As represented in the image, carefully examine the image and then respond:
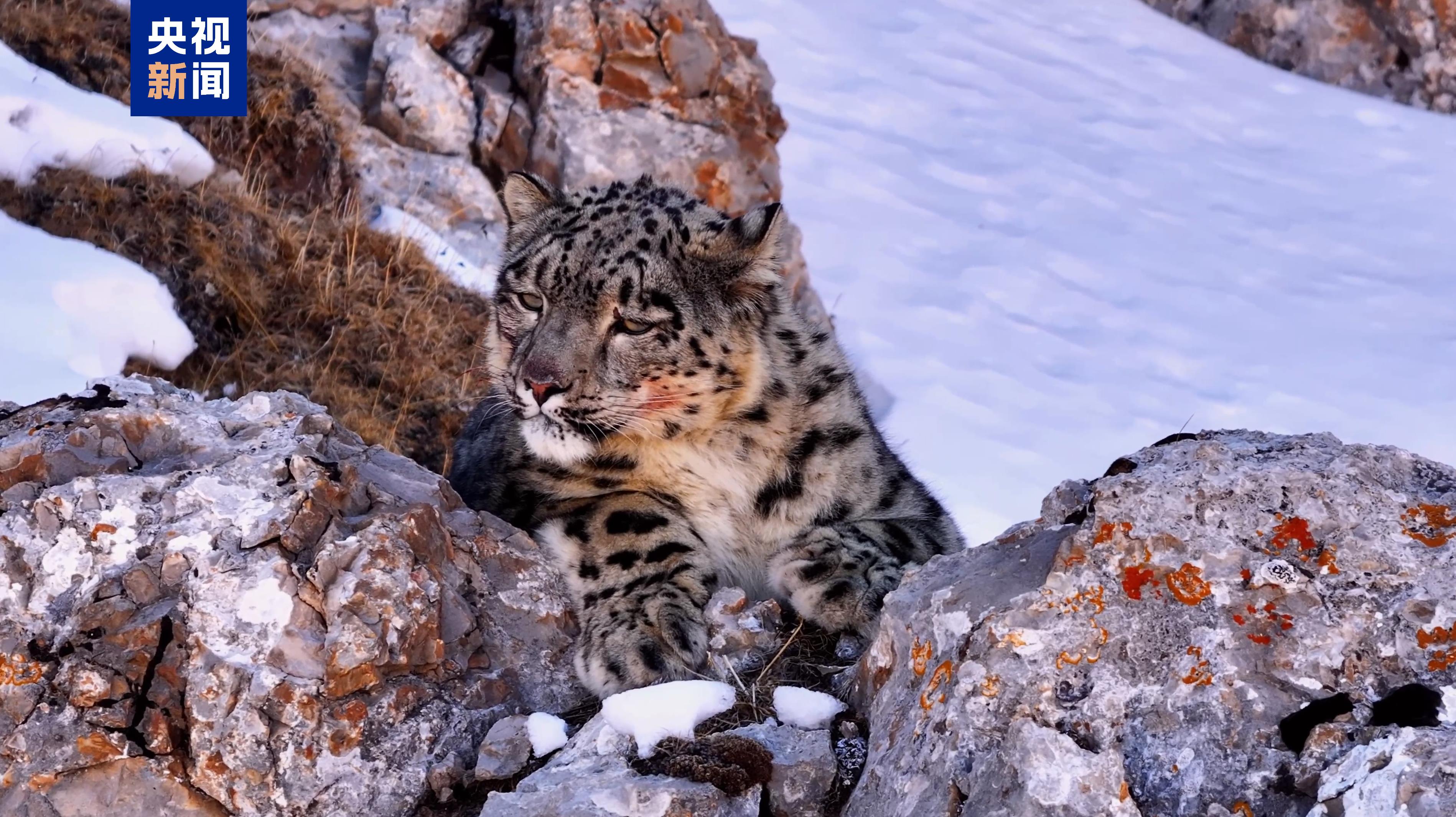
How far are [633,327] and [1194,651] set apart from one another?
259 centimetres

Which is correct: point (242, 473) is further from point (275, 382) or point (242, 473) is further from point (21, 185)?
point (21, 185)

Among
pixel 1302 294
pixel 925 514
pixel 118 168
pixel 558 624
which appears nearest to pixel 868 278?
pixel 1302 294

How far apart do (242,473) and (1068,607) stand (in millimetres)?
2451

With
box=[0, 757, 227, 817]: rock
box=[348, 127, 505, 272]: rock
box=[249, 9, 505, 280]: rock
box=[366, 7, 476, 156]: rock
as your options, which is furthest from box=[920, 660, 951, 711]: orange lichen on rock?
box=[366, 7, 476, 156]: rock

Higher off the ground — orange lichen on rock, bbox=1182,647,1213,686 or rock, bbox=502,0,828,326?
orange lichen on rock, bbox=1182,647,1213,686

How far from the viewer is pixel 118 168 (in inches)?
441

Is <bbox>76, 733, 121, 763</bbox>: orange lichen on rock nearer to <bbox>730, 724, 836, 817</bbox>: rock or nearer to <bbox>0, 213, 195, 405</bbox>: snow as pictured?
<bbox>730, 724, 836, 817</bbox>: rock

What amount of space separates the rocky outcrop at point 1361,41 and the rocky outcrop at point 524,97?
45.5ft

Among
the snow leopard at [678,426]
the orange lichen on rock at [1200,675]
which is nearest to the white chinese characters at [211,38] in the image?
the snow leopard at [678,426]

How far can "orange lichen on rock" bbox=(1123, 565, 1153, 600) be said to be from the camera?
3.34 metres

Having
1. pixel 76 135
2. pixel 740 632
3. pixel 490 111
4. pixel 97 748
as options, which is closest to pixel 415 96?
pixel 490 111

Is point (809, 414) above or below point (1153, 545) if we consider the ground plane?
below

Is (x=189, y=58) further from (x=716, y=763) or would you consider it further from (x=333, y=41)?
(x=716, y=763)

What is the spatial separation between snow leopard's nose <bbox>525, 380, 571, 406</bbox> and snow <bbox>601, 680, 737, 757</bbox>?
4.38ft
